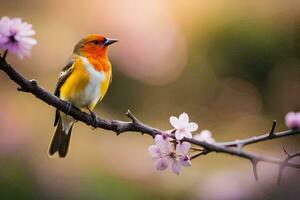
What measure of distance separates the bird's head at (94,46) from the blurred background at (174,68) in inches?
47.8

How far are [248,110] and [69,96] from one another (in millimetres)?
2160

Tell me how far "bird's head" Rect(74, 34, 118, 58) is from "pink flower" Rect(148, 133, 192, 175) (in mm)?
574

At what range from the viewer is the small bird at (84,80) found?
150 centimetres

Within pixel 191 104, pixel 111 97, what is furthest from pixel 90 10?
pixel 191 104

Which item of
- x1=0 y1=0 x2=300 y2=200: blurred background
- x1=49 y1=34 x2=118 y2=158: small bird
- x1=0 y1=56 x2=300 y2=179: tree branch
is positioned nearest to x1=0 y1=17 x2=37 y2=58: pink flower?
x1=0 y1=56 x2=300 y2=179: tree branch

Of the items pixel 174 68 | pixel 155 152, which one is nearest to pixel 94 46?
pixel 155 152

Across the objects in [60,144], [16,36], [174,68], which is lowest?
[16,36]

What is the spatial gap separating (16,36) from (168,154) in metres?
0.32

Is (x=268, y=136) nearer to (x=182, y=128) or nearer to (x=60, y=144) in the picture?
(x=182, y=128)

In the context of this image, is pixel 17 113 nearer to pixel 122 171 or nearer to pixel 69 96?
pixel 122 171

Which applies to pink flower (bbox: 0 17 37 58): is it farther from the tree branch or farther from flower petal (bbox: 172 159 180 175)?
flower petal (bbox: 172 159 180 175)

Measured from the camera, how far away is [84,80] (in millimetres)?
1500

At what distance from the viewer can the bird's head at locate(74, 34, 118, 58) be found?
1.64 m

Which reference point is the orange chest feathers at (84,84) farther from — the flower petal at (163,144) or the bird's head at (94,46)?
the flower petal at (163,144)
